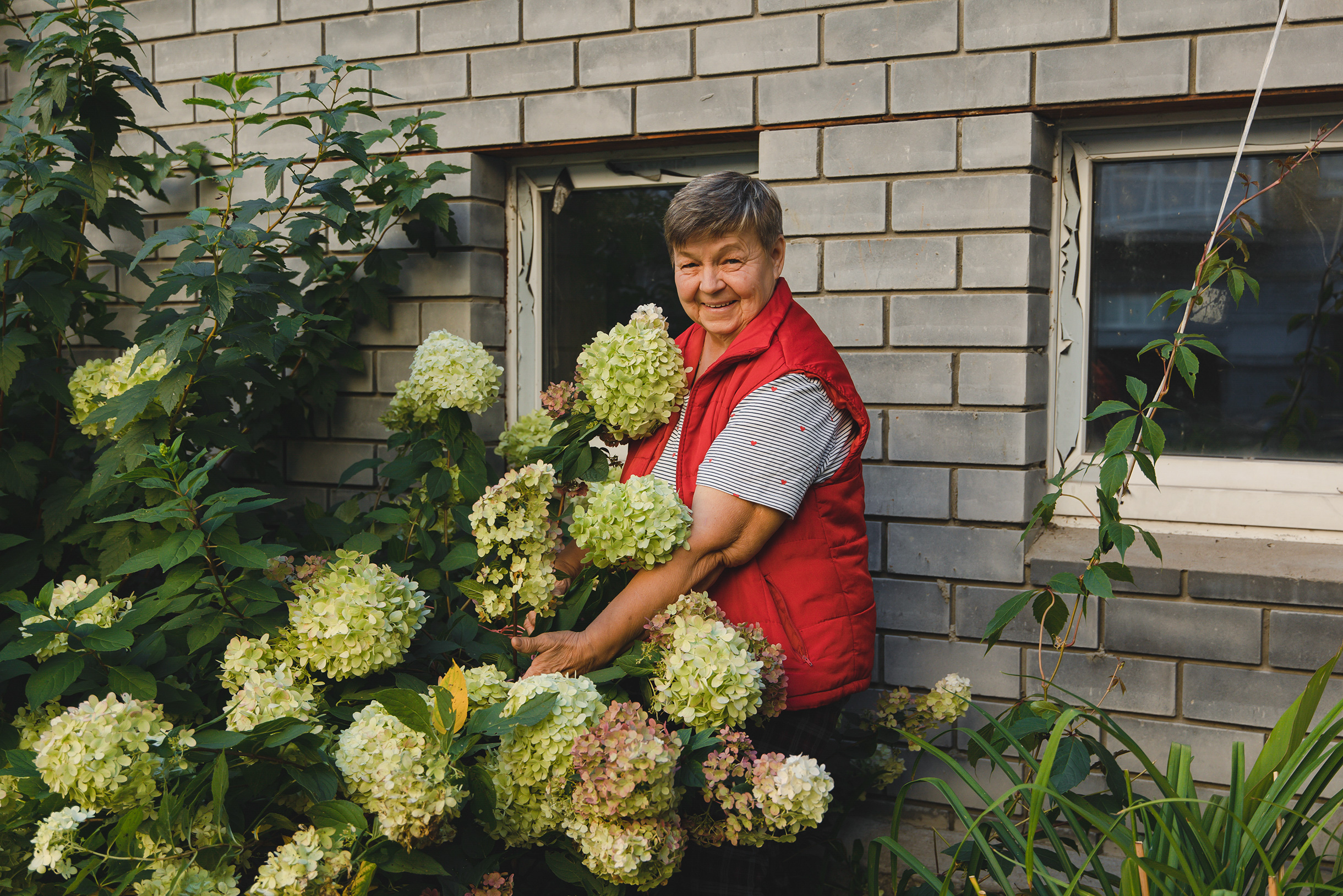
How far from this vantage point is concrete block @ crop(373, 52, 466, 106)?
3324 mm

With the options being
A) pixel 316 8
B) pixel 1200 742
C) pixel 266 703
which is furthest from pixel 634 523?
pixel 316 8

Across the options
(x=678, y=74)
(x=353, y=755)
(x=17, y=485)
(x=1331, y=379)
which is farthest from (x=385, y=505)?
(x=1331, y=379)

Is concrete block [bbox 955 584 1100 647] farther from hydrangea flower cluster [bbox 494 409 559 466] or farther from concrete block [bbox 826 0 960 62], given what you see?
concrete block [bbox 826 0 960 62]

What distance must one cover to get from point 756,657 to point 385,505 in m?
1.45

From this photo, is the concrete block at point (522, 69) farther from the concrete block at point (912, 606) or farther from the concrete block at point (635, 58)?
the concrete block at point (912, 606)

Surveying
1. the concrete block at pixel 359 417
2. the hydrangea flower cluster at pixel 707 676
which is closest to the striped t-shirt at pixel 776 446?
the hydrangea flower cluster at pixel 707 676

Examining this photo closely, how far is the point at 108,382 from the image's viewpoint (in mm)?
2561

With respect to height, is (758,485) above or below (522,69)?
below

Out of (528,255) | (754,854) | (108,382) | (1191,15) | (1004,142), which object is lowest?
(754,854)

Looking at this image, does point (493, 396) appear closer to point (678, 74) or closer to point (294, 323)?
point (294, 323)

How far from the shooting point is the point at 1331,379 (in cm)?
264

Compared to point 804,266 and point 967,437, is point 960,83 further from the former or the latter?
point 967,437

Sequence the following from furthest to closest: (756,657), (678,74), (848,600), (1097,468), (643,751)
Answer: (678,74) < (1097,468) < (848,600) < (756,657) < (643,751)

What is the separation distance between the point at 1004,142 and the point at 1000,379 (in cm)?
63
